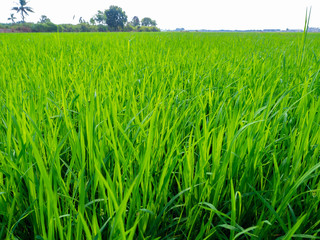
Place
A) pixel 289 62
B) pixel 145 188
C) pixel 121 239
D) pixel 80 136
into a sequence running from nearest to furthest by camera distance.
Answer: pixel 121 239 → pixel 145 188 → pixel 80 136 → pixel 289 62

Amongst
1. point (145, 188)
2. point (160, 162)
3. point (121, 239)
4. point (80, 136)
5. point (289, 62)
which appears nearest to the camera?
point (121, 239)

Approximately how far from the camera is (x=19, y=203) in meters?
0.50

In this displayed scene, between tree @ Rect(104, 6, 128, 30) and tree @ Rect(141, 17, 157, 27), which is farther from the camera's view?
tree @ Rect(141, 17, 157, 27)

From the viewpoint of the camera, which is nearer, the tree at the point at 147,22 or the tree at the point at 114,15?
the tree at the point at 114,15

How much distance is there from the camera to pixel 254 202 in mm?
541

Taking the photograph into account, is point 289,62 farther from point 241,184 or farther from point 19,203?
point 19,203

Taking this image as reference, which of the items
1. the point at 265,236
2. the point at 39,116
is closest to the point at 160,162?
the point at 265,236

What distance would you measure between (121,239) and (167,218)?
0.19m

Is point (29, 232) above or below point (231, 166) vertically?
below

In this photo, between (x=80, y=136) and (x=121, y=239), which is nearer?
(x=121, y=239)

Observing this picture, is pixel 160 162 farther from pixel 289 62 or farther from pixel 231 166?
pixel 289 62

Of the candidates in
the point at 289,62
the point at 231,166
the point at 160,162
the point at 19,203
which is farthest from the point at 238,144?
the point at 289,62

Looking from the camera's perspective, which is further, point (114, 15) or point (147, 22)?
point (147, 22)

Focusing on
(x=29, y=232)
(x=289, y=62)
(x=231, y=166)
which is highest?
(x=289, y=62)
